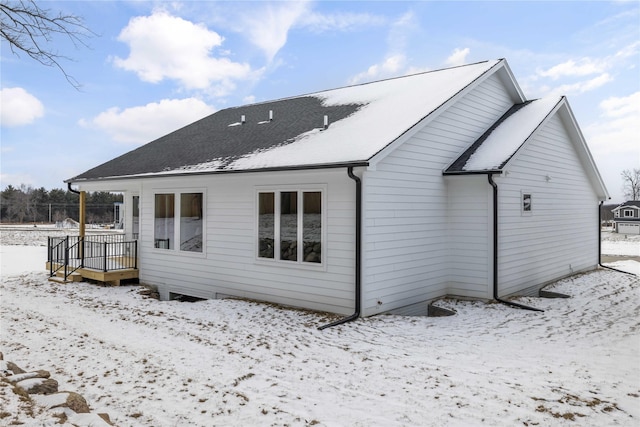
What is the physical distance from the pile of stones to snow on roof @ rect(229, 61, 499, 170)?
5080 mm

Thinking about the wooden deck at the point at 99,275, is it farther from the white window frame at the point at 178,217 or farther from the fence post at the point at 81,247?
the white window frame at the point at 178,217

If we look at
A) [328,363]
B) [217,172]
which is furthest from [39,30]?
[328,363]

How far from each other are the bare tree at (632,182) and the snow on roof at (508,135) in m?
68.0

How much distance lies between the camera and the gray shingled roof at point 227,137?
10938 millimetres

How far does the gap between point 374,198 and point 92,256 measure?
8.90 m

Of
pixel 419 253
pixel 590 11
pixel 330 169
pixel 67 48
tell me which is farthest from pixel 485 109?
pixel 67 48

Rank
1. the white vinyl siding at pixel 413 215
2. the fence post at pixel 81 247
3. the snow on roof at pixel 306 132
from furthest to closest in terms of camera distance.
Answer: the fence post at pixel 81 247 < the snow on roof at pixel 306 132 < the white vinyl siding at pixel 413 215

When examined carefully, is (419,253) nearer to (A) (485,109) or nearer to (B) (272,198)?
(B) (272,198)

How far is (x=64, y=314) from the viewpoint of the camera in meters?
8.76

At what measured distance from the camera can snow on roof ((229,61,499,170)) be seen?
26.9 feet

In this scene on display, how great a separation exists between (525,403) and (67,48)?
7538 mm

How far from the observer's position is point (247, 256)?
9.58m

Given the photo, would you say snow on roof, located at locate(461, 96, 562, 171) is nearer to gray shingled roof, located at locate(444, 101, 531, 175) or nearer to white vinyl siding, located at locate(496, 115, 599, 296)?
gray shingled roof, located at locate(444, 101, 531, 175)

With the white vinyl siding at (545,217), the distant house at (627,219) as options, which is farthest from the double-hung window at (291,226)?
the distant house at (627,219)
